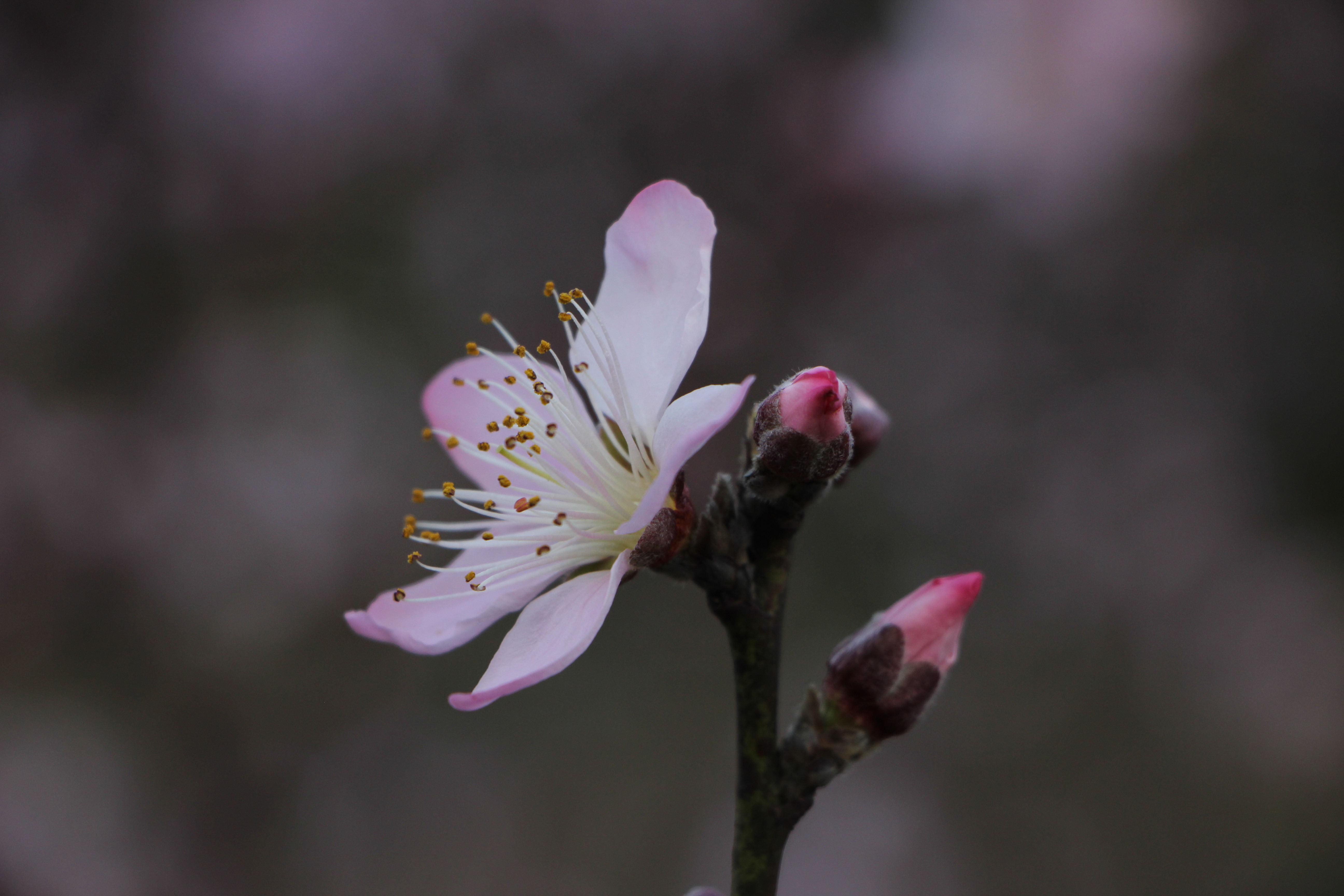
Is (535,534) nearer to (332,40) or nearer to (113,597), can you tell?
(113,597)

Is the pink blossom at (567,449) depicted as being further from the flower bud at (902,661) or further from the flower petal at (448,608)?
the flower bud at (902,661)

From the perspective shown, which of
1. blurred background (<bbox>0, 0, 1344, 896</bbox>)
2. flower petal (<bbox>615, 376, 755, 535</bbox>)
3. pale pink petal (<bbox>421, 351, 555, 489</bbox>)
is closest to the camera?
flower petal (<bbox>615, 376, 755, 535</bbox>)

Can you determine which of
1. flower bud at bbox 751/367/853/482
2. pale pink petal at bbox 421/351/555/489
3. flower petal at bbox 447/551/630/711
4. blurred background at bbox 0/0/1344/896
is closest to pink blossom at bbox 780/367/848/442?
flower bud at bbox 751/367/853/482

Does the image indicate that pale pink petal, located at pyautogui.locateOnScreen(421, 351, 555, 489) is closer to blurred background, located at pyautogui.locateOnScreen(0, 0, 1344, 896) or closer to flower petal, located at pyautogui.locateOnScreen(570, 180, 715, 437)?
flower petal, located at pyautogui.locateOnScreen(570, 180, 715, 437)

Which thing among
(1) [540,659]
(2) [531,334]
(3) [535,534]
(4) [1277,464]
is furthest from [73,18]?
(4) [1277,464]

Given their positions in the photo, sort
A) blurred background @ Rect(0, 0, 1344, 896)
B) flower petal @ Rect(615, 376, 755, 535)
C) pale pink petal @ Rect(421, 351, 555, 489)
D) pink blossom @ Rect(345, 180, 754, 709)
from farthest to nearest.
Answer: blurred background @ Rect(0, 0, 1344, 896)
pale pink petal @ Rect(421, 351, 555, 489)
pink blossom @ Rect(345, 180, 754, 709)
flower petal @ Rect(615, 376, 755, 535)

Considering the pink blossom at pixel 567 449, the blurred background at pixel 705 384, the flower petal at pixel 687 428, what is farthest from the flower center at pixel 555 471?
the blurred background at pixel 705 384

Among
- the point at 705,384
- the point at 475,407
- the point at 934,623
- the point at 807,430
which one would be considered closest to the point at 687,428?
the point at 807,430
